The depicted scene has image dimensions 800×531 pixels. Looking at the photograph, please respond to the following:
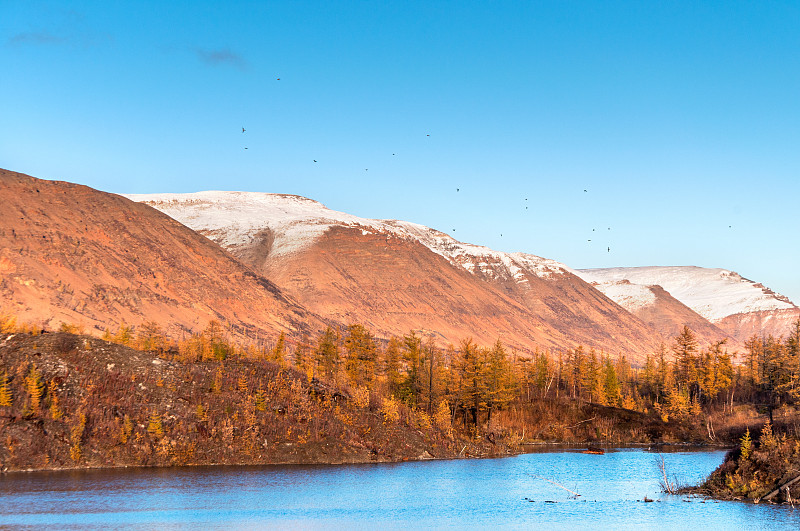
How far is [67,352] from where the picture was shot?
6388 centimetres

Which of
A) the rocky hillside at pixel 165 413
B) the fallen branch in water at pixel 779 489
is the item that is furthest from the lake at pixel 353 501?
the rocky hillside at pixel 165 413

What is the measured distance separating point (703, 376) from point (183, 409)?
337 feet

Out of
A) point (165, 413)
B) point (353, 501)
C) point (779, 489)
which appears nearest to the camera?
point (779, 489)

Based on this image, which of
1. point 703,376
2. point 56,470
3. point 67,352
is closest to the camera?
point 56,470

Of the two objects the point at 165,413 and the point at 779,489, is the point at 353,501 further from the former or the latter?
the point at 779,489

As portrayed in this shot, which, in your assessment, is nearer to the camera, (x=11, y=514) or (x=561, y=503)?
(x=11, y=514)

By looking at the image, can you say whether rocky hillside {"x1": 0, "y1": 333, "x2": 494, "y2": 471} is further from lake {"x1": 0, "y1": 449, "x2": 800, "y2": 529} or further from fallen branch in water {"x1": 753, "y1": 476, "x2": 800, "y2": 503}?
fallen branch in water {"x1": 753, "y1": 476, "x2": 800, "y2": 503}

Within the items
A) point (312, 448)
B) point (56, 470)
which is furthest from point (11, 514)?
point (312, 448)

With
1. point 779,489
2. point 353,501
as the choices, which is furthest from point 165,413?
point 779,489

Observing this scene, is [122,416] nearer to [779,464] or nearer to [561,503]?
[561,503]

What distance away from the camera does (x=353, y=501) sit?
47.6 m

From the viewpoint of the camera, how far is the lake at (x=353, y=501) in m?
40.3

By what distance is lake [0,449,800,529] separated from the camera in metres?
40.3

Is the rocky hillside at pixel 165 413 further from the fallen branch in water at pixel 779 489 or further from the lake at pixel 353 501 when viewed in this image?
the fallen branch in water at pixel 779 489
